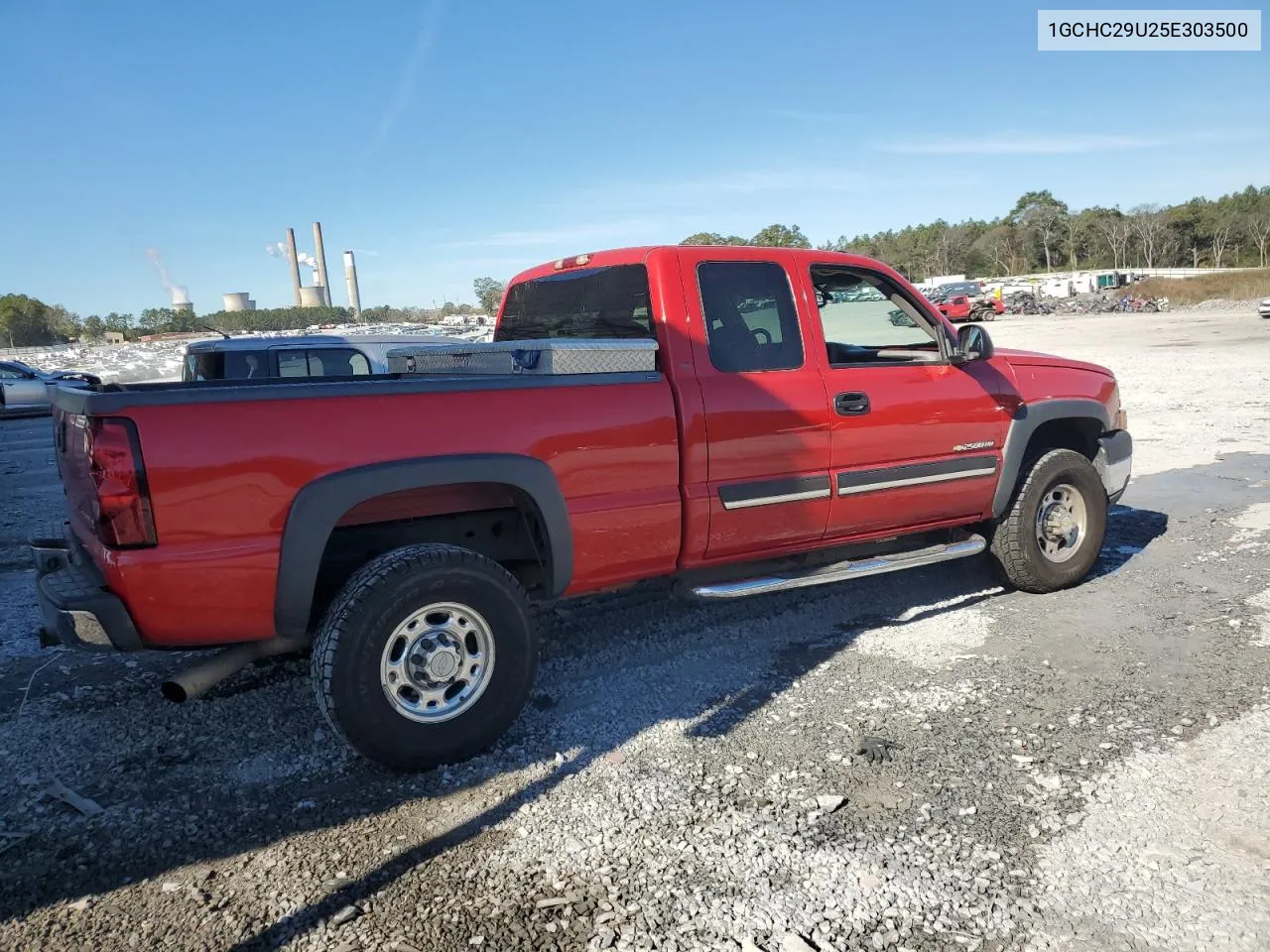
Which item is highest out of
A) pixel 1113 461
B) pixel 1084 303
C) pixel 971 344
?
pixel 1084 303

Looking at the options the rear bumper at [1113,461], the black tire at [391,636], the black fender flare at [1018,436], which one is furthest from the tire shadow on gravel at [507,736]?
the rear bumper at [1113,461]

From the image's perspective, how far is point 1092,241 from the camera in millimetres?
89188

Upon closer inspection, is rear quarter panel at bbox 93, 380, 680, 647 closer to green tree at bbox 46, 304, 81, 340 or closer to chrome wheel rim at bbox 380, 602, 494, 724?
chrome wheel rim at bbox 380, 602, 494, 724

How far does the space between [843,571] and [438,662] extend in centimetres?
212

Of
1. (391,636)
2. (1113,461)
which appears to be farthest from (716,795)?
(1113,461)

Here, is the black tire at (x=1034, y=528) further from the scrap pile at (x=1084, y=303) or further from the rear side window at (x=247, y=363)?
the scrap pile at (x=1084, y=303)

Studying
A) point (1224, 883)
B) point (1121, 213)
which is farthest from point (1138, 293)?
point (1224, 883)

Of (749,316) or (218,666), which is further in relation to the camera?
(749,316)

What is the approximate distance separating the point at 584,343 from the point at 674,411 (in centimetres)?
50

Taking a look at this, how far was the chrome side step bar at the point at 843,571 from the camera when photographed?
13.7ft

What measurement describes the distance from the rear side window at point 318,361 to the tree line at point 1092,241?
69.3 metres

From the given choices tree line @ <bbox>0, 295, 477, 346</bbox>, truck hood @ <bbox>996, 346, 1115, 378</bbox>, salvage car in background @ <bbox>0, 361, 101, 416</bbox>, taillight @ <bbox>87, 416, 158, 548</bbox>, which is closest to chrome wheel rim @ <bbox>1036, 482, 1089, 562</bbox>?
A: truck hood @ <bbox>996, 346, 1115, 378</bbox>

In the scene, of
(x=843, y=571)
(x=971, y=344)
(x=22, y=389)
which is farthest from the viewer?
(x=22, y=389)

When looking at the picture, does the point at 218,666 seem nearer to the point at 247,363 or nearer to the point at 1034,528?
the point at 1034,528
